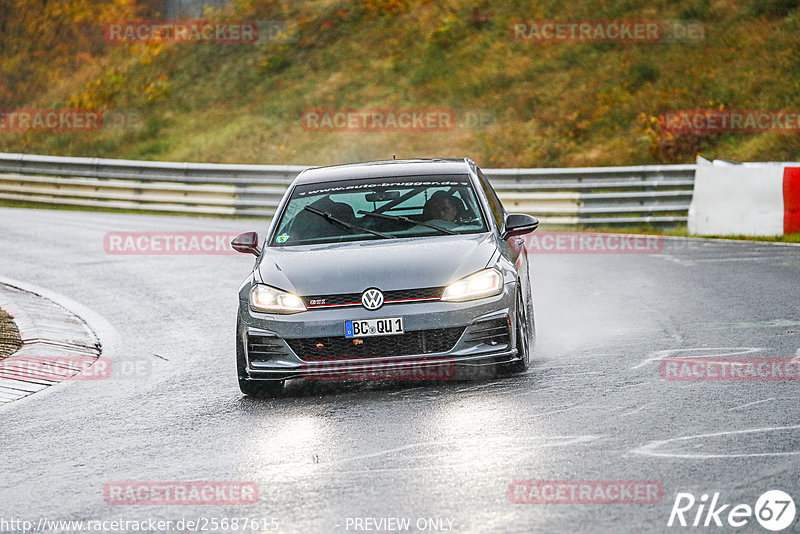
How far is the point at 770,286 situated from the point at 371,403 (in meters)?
6.64

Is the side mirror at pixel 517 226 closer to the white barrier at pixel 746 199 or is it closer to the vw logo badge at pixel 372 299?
the vw logo badge at pixel 372 299

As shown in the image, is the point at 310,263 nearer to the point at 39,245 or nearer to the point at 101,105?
the point at 39,245

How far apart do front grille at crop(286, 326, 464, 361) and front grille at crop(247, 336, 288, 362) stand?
15cm

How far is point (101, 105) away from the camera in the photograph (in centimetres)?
4491

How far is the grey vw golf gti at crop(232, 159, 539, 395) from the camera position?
847 cm

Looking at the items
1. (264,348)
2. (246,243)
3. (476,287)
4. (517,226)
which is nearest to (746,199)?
(517,226)

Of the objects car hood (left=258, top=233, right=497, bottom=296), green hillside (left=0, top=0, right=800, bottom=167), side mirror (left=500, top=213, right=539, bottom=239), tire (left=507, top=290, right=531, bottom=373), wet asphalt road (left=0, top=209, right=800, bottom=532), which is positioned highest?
green hillside (left=0, top=0, right=800, bottom=167)

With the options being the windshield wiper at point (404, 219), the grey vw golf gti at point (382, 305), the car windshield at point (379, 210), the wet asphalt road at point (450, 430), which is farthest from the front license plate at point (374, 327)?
the windshield wiper at point (404, 219)

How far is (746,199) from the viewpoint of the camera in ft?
64.8

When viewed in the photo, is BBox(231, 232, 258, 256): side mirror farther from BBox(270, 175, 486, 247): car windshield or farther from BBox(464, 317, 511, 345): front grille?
BBox(464, 317, 511, 345): front grille

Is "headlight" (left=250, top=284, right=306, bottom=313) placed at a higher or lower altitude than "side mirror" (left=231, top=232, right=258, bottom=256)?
lower

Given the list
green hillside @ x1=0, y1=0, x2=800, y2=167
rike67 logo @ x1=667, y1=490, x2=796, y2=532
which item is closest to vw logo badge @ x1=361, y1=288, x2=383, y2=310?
rike67 logo @ x1=667, y1=490, x2=796, y2=532

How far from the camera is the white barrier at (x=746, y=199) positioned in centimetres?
1923

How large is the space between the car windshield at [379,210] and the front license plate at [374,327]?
45.1 inches
